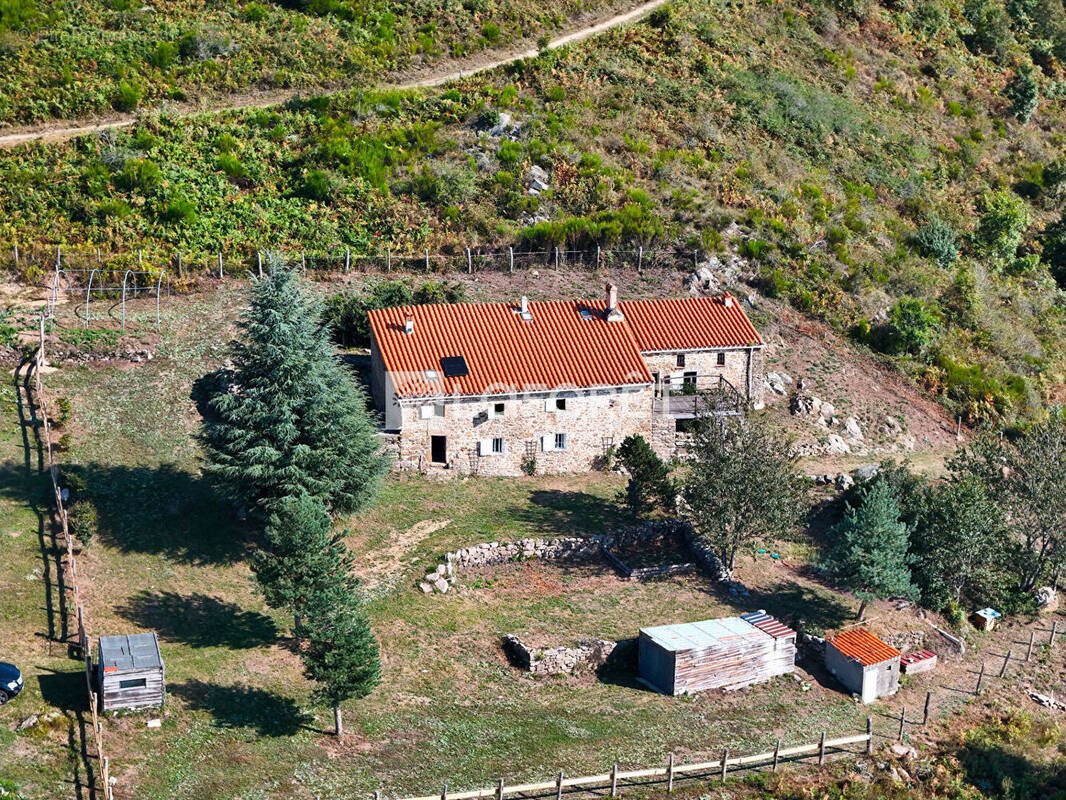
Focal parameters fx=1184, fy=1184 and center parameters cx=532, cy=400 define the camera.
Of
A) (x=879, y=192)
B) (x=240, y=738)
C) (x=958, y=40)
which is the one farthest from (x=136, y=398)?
(x=958, y=40)

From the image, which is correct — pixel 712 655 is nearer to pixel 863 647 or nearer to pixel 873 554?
pixel 863 647

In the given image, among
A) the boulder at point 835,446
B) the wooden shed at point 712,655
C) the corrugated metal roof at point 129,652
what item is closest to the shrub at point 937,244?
the boulder at point 835,446

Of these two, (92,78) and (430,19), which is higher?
(430,19)

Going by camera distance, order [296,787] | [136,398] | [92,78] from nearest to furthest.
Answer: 1. [296,787]
2. [136,398]
3. [92,78]

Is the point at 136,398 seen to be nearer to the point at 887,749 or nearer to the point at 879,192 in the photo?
the point at 887,749

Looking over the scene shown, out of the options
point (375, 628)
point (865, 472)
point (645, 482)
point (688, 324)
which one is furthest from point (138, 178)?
point (865, 472)

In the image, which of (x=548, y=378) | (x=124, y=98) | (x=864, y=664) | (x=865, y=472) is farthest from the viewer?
(x=124, y=98)

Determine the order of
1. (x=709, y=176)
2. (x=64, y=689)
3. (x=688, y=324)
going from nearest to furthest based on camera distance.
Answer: (x=64, y=689) < (x=688, y=324) < (x=709, y=176)

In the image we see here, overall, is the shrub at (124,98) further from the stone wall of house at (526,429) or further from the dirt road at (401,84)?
the stone wall of house at (526,429)
